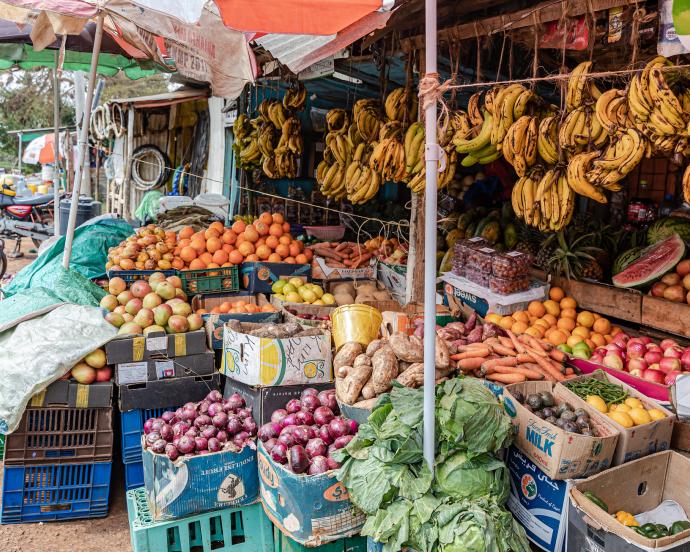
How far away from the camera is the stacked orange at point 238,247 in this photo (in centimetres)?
524

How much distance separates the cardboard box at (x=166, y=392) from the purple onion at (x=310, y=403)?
3.01 feet

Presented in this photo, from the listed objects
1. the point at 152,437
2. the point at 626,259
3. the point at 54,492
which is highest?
the point at 626,259

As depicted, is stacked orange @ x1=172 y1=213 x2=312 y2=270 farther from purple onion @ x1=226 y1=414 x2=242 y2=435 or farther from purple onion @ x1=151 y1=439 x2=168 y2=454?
purple onion @ x1=151 y1=439 x2=168 y2=454

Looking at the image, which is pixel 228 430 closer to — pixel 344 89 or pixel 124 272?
pixel 124 272

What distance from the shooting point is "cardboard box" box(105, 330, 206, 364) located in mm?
3707

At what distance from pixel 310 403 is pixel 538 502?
4.23 feet

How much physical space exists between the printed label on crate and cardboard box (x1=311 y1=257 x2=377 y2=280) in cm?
215

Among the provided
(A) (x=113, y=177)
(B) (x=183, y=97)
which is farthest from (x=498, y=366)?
(A) (x=113, y=177)

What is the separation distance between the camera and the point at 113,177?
46.8ft

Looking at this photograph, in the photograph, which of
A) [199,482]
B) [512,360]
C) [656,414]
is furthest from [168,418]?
[656,414]

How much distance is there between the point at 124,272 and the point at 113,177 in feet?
34.2

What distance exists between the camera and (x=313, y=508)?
2.72 m

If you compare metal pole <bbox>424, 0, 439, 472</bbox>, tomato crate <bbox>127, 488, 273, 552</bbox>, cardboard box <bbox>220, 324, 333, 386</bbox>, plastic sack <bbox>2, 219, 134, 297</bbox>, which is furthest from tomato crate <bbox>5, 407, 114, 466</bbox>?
metal pole <bbox>424, 0, 439, 472</bbox>

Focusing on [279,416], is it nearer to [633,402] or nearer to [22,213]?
[633,402]
